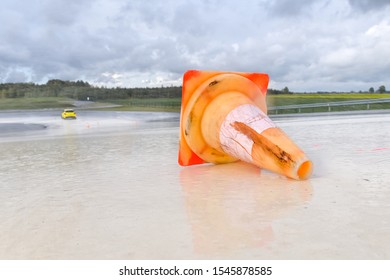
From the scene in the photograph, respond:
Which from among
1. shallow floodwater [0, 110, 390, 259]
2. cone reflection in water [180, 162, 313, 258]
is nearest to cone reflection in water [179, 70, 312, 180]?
shallow floodwater [0, 110, 390, 259]

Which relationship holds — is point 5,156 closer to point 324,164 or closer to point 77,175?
point 77,175

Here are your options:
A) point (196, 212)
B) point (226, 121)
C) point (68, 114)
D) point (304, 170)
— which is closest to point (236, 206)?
point (196, 212)

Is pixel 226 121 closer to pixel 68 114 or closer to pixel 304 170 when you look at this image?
pixel 304 170

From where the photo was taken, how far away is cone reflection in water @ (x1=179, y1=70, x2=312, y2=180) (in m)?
4.93

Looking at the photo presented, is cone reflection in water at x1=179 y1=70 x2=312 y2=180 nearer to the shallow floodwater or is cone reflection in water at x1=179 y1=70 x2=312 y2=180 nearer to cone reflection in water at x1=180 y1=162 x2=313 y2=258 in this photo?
the shallow floodwater

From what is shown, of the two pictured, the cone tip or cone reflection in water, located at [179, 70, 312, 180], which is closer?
the cone tip

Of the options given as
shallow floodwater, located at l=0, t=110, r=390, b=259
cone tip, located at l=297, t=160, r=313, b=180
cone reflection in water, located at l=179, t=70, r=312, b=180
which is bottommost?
shallow floodwater, located at l=0, t=110, r=390, b=259

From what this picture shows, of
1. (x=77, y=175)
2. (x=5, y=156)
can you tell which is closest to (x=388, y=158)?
(x=77, y=175)

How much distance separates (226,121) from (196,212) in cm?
216

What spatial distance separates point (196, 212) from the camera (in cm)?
351

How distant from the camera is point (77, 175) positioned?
555cm

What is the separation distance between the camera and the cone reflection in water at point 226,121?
194 inches

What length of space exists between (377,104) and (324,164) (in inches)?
1088
